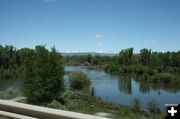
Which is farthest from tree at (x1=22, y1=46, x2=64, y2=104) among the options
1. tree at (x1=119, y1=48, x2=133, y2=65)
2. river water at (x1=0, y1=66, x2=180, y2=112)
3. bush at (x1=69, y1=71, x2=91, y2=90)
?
tree at (x1=119, y1=48, x2=133, y2=65)

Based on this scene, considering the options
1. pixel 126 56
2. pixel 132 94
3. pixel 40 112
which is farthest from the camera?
pixel 126 56

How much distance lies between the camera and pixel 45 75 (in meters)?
13.2

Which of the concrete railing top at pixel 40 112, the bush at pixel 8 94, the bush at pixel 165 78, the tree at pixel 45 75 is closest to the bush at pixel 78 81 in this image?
the tree at pixel 45 75

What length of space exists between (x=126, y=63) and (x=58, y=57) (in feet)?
158

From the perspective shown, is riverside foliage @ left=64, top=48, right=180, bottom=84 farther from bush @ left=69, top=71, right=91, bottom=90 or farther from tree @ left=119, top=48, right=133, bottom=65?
bush @ left=69, top=71, right=91, bottom=90

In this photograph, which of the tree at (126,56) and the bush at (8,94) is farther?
the tree at (126,56)

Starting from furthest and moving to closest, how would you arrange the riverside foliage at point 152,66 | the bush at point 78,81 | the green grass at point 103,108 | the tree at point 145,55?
the tree at point 145,55
the riverside foliage at point 152,66
the bush at point 78,81
the green grass at point 103,108

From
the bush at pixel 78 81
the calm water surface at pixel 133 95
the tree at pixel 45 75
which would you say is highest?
the tree at pixel 45 75

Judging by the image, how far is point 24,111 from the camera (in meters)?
2.45

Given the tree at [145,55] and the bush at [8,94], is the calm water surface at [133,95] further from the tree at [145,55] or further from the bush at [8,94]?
the tree at [145,55]

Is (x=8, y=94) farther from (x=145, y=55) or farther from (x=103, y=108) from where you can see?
(x=145, y=55)

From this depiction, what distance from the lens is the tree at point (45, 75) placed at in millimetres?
12781

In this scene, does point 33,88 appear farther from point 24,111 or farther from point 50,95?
point 24,111

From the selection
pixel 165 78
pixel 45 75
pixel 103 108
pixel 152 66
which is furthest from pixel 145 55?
pixel 45 75
